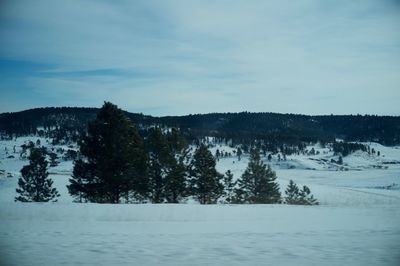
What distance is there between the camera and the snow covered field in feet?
25.2

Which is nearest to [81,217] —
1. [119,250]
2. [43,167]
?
[119,250]

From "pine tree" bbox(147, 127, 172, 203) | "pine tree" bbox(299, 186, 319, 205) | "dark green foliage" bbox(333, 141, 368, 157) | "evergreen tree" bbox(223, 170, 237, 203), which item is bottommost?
"pine tree" bbox(299, 186, 319, 205)

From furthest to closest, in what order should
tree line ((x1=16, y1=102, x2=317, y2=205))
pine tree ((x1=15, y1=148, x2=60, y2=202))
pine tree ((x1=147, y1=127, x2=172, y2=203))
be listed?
1. pine tree ((x1=15, y1=148, x2=60, y2=202))
2. pine tree ((x1=147, y1=127, x2=172, y2=203))
3. tree line ((x1=16, y1=102, x2=317, y2=205))

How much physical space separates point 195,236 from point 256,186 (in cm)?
2012

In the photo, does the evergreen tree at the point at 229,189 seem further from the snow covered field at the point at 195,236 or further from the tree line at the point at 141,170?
the snow covered field at the point at 195,236

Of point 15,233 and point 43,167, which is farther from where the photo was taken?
point 43,167

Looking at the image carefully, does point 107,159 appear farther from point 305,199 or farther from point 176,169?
point 305,199

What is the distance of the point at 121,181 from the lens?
21594 millimetres

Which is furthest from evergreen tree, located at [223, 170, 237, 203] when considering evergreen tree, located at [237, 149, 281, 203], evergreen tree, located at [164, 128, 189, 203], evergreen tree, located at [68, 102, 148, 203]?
evergreen tree, located at [68, 102, 148, 203]

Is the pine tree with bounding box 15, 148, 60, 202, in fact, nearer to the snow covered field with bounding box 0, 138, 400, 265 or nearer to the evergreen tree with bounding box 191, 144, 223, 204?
the evergreen tree with bounding box 191, 144, 223, 204

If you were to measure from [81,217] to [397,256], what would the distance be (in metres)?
11.8

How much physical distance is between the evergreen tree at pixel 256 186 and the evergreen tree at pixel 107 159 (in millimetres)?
10857

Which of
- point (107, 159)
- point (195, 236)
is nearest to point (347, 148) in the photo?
point (107, 159)

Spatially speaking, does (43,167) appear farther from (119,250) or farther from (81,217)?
(119,250)
